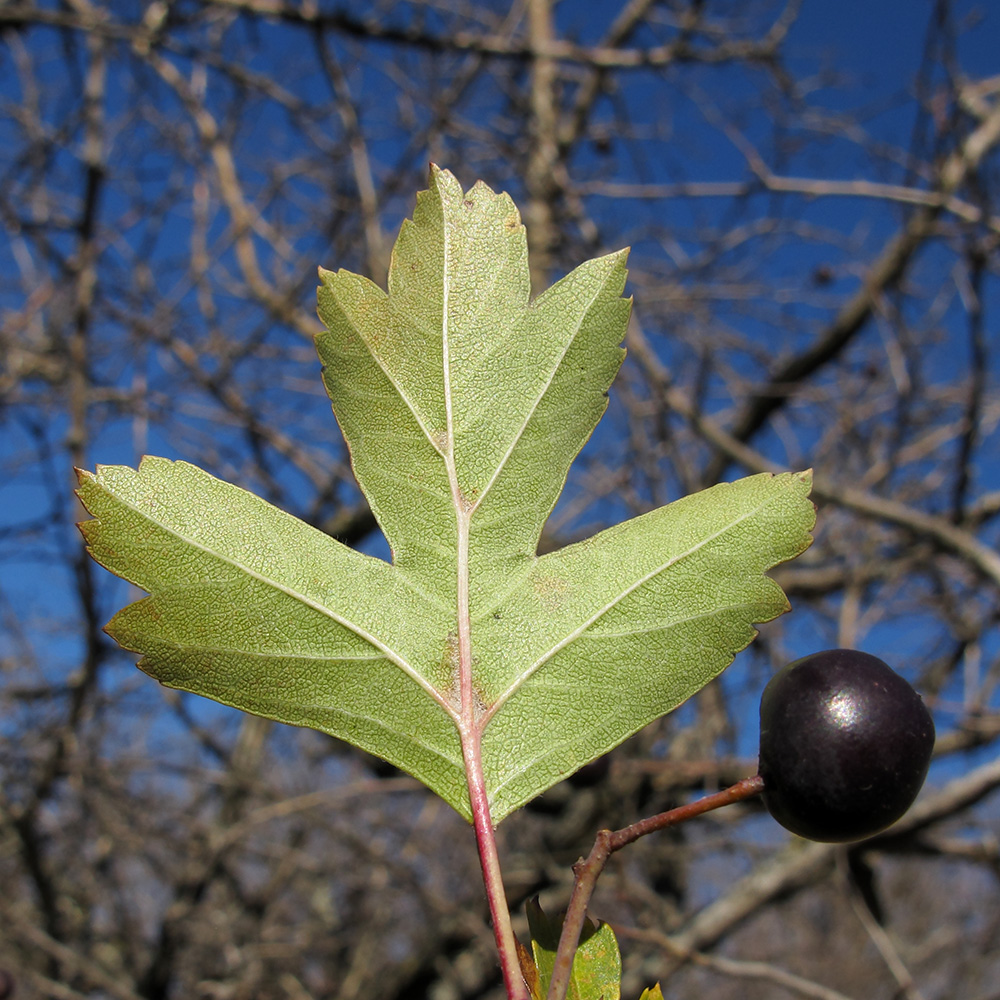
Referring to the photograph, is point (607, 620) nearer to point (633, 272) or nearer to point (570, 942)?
point (570, 942)

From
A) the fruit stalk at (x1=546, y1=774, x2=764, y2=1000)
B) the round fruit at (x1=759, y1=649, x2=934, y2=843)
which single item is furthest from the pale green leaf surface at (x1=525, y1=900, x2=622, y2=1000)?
the round fruit at (x1=759, y1=649, x2=934, y2=843)

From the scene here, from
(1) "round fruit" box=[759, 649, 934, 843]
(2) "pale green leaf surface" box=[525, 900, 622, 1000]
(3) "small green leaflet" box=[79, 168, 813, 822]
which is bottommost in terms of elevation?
(2) "pale green leaf surface" box=[525, 900, 622, 1000]

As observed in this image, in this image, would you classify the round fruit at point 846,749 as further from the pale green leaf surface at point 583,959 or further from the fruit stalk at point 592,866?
the pale green leaf surface at point 583,959

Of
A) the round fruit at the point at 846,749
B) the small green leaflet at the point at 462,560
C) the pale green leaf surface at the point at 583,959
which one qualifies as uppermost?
the small green leaflet at the point at 462,560

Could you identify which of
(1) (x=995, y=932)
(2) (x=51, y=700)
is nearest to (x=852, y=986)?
(1) (x=995, y=932)

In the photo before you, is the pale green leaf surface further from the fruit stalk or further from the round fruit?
the round fruit

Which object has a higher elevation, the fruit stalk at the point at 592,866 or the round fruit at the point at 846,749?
the round fruit at the point at 846,749

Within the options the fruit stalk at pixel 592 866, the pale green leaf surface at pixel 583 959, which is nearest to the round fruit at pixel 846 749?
the fruit stalk at pixel 592 866
